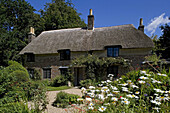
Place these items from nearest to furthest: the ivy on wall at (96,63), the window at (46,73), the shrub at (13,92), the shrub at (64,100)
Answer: the shrub at (13,92) < the shrub at (64,100) < the ivy on wall at (96,63) < the window at (46,73)

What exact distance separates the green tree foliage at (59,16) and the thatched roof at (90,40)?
5.44 meters

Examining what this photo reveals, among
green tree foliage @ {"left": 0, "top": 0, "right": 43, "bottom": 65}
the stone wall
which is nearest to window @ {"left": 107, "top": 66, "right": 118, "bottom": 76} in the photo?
the stone wall

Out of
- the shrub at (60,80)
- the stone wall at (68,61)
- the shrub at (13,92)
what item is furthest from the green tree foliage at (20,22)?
the shrub at (13,92)

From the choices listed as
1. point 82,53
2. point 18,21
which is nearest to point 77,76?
point 82,53

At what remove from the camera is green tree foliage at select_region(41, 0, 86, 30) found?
19656 millimetres

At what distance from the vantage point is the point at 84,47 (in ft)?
38.5

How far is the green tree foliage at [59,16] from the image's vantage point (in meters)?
19.7

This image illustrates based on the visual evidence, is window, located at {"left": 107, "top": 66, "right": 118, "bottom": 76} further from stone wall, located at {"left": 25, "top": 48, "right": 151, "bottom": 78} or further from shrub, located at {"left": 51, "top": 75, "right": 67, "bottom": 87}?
shrub, located at {"left": 51, "top": 75, "right": 67, "bottom": 87}

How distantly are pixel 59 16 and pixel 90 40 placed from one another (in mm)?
10732

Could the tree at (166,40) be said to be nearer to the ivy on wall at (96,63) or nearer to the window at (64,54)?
the ivy on wall at (96,63)

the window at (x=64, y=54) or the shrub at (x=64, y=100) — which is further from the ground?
the window at (x=64, y=54)

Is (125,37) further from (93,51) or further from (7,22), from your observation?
(7,22)

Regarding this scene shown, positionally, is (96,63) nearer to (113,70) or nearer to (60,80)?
(113,70)

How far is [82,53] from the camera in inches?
467
